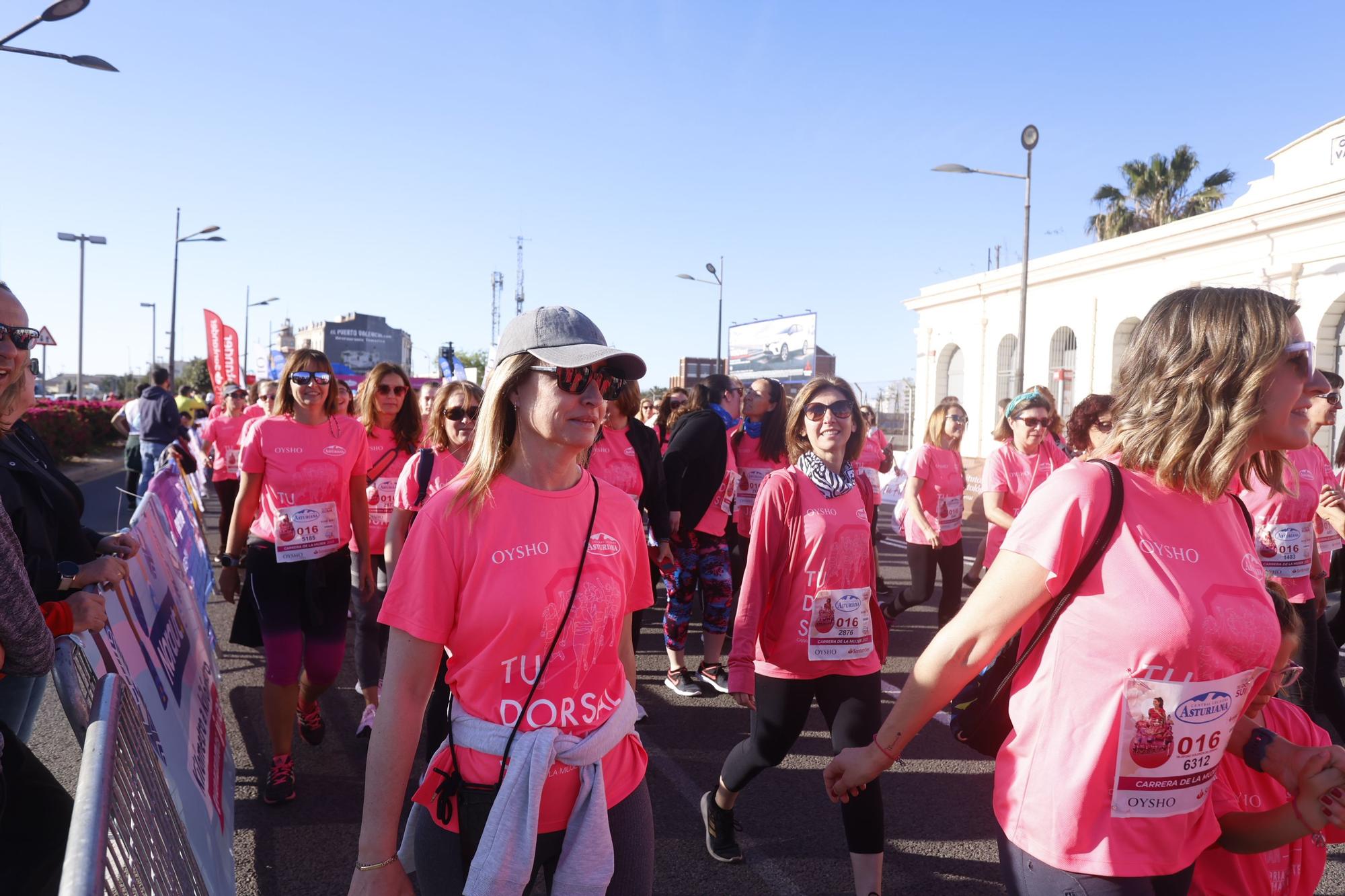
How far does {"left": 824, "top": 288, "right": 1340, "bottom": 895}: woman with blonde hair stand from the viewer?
5.63ft

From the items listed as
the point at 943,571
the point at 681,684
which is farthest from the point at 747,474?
the point at 681,684

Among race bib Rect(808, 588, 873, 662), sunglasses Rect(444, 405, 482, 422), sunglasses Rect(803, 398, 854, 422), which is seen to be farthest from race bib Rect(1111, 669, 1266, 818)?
sunglasses Rect(444, 405, 482, 422)

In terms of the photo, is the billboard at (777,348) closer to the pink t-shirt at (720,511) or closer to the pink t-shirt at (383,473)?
the pink t-shirt at (720,511)

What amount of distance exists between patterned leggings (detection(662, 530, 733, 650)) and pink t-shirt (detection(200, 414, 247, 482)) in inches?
193

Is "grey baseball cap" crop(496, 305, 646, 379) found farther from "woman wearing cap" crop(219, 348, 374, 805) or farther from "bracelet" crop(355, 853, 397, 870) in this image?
"woman wearing cap" crop(219, 348, 374, 805)

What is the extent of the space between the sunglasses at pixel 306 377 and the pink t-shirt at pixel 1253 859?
13.2ft

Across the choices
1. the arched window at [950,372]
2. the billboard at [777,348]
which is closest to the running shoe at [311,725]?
the arched window at [950,372]

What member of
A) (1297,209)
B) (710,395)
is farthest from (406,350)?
(710,395)

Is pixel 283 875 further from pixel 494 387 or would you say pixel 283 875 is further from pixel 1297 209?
pixel 1297 209

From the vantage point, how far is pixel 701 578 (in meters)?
6.56

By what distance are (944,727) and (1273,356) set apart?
4.11m

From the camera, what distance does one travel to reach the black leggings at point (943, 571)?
264 inches

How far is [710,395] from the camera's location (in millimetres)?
6910

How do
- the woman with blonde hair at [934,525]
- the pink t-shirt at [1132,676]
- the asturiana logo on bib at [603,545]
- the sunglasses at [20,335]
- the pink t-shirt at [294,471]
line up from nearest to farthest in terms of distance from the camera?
the pink t-shirt at [1132,676]
the asturiana logo on bib at [603,545]
the sunglasses at [20,335]
the pink t-shirt at [294,471]
the woman with blonde hair at [934,525]
